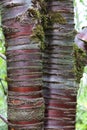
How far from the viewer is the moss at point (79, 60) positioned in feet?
5.50

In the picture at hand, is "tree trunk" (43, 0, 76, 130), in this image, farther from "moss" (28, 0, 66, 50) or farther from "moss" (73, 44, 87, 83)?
"moss" (73, 44, 87, 83)

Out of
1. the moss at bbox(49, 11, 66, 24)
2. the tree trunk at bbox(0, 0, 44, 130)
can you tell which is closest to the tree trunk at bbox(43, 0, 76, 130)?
the moss at bbox(49, 11, 66, 24)

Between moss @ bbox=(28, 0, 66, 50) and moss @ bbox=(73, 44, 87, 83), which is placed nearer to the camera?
moss @ bbox=(28, 0, 66, 50)

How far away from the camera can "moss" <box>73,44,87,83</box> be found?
1.68 m

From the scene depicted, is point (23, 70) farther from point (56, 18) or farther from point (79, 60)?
point (79, 60)

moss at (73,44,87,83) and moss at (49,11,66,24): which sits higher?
moss at (49,11,66,24)

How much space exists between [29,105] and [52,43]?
11.5 inches

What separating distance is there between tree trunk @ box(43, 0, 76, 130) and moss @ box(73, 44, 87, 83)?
153mm

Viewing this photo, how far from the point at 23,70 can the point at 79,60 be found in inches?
17.1

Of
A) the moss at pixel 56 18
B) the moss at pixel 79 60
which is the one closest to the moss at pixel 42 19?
the moss at pixel 56 18

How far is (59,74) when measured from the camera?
4.93 ft

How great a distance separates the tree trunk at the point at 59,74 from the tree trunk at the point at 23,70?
0.40 feet

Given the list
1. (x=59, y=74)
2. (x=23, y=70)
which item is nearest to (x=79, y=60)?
(x=59, y=74)

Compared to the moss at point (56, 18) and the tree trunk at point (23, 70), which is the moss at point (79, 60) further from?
the tree trunk at point (23, 70)
